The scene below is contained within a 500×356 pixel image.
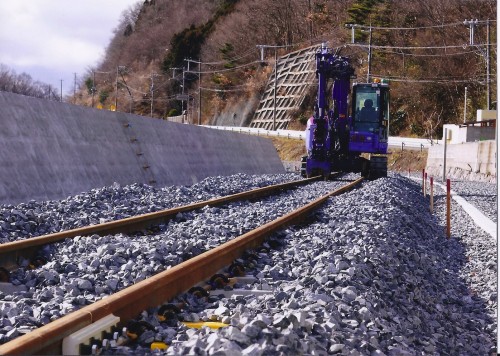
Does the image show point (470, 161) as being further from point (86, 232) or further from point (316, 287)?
point (316, 287)

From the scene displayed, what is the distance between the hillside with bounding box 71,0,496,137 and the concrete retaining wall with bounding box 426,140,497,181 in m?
8.10

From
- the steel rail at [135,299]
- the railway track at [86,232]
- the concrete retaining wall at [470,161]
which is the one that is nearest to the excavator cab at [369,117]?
the concrete retaining wall at [470,161]

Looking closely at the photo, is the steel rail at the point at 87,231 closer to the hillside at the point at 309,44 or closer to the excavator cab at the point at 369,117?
the excavator cab at the point at 369,117

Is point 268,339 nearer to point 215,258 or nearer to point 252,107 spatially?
point 215,258

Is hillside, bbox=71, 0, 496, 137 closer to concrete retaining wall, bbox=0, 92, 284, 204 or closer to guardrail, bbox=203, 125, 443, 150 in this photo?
Answer: guardrail, bbox=203, 125, 443, 150

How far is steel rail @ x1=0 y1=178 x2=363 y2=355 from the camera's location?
10.6 feet

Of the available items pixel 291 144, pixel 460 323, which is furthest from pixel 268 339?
pixel 291 144

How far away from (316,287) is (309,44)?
84534mm

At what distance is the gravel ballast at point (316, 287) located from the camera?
3.94 metres

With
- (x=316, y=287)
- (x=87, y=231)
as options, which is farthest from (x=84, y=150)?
Answer: (x=316, y=287)

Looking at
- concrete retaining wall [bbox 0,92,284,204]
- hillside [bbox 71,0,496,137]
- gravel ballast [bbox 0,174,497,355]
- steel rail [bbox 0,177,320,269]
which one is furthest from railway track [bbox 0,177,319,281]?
hillside [bbox 71,0,496,137]

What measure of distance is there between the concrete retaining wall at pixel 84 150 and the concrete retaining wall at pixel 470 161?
13.9 metres

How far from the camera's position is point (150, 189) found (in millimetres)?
14961

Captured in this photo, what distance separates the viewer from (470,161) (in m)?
34.8
